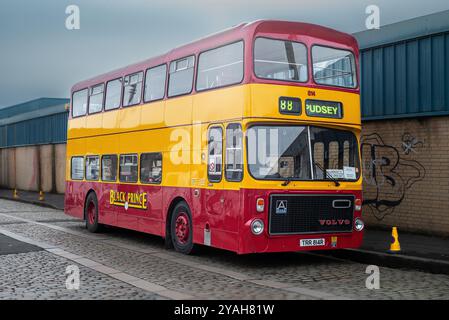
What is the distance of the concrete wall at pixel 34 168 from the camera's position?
3469 cm

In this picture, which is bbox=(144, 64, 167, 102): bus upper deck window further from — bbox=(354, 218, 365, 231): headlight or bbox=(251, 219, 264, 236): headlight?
bbox=(354, 218, 365, 231): headlight

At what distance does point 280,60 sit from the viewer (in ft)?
34.6

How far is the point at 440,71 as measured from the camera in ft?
44.7

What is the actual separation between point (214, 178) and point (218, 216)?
0.67m

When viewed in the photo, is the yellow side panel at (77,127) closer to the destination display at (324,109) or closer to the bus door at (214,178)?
the bus door at (214,178)

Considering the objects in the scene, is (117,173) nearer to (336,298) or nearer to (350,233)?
(350,233)

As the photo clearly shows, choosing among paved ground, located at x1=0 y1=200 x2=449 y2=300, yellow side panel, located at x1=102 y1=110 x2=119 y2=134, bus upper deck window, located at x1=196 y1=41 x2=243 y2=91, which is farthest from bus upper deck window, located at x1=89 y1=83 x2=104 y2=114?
bus upper deck window, located at x1=196 y1=41 x2=243 y2=91

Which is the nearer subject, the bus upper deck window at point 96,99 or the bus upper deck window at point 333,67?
the bus upper deck window at point 333,67

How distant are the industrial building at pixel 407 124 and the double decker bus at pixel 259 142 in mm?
3121

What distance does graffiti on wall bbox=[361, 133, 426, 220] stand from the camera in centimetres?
1436

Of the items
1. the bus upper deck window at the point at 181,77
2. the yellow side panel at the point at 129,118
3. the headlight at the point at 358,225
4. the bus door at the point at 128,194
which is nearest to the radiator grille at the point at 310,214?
the headlight at the point at 358,225

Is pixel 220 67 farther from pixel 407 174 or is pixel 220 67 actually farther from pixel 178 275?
pixel 407 174
